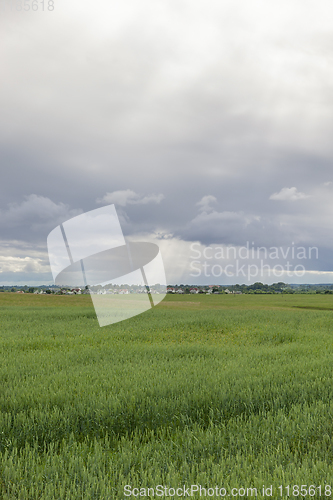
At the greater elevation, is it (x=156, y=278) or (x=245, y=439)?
(x=156, y=278)

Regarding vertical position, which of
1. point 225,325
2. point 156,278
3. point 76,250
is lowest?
point 225,325

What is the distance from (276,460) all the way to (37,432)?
394cm

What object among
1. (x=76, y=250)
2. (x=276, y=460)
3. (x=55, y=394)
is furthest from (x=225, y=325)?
(x=276, y=460)

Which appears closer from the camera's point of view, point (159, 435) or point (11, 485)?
point (11, 485)

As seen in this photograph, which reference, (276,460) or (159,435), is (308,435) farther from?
(159,435)

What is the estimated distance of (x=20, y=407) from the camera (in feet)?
21.2

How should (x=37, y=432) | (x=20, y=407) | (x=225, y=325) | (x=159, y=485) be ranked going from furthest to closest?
(x=225, y=325) < (x=20, y=407) < (x=37, y=432) < (x=159, y=485)

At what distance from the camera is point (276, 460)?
434cm

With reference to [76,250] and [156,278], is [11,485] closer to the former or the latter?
[76,250]

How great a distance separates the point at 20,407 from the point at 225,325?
15775 mm

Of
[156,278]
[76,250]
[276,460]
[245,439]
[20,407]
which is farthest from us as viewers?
[156,278]

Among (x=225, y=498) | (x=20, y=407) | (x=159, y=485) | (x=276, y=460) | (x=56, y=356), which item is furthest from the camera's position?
(x=56, y=356)

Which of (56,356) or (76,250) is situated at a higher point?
(76,250)

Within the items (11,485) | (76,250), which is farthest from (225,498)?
(76,250)
